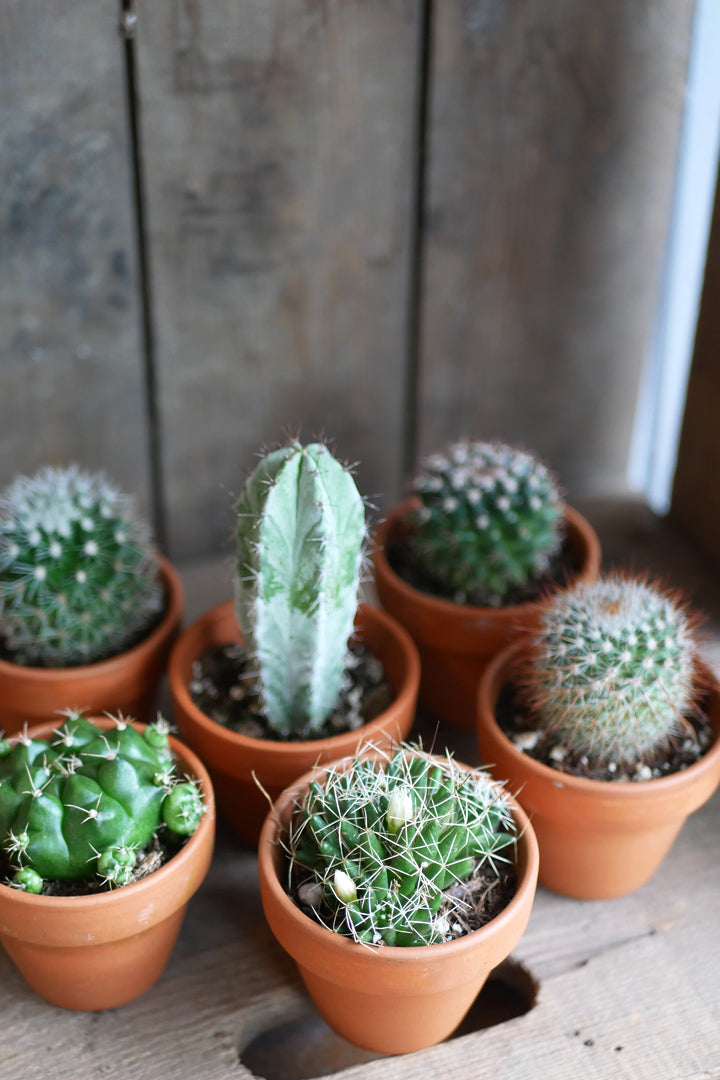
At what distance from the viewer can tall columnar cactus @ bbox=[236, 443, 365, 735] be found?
3.09 ft

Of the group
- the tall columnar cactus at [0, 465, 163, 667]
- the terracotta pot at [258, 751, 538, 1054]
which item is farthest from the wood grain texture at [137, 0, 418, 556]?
the terracotta pot at [258, 751, 538, 1054]

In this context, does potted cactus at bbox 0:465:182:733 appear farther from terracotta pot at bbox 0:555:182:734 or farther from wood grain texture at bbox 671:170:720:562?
wood grain texture at bbox 671:170:720:562

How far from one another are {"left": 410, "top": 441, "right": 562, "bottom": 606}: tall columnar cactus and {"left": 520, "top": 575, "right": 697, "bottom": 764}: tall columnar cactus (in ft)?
0.63

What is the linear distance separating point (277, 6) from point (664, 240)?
661 millimetres

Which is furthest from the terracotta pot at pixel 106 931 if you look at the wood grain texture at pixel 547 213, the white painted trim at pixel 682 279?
the white painted trim at pixel 682 279

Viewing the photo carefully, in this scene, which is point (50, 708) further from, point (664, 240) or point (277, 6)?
point (664, 240)

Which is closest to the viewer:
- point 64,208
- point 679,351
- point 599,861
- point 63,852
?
point 63,852

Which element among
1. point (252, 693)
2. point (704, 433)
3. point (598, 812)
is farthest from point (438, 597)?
point (704, 433)

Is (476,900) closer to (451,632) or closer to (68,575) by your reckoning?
(451,632)

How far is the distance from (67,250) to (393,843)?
2.80 ft

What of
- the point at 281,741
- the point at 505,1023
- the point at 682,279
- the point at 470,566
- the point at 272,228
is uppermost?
the point at 272,228

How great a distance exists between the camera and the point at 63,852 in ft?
2.84

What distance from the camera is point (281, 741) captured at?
1092mm

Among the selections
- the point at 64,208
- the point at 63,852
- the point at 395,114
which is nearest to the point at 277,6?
the point at 395,114
